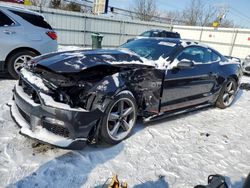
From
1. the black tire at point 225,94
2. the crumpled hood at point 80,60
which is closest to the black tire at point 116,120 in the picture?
the crumpled hood at point 80,60

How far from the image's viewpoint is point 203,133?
154 inches

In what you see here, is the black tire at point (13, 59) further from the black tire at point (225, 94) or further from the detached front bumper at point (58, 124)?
the black tire at point (225, 94)

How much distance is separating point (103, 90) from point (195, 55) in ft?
7.72

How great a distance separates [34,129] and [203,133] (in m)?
2.76

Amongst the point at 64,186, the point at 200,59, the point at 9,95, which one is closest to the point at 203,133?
the point at 200,59

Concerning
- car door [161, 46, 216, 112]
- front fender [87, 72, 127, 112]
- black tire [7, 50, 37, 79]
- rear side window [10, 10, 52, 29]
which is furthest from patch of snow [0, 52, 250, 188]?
rear side window [10, 10, 52, 29]

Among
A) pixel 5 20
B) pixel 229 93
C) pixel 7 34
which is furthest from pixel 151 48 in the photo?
pixel 5 20

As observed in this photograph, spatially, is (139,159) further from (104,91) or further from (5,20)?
(5,20)

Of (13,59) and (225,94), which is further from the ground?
(13,59)

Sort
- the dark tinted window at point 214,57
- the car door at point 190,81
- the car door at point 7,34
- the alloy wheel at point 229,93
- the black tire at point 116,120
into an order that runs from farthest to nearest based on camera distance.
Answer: the alloy wheel at point 229,93 → the car door at point 7,34 → the dark tinted window at point 214,57 → the car door at point 190,81 → the black tire at point 116,120

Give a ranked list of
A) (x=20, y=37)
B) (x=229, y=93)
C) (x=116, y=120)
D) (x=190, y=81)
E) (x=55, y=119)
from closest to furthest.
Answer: (x=55, y=119), (x=116, y=120), (x=190, y=81), (x=20, y=37), (x=229, y=93)

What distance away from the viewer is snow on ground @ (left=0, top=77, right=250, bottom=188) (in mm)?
2430

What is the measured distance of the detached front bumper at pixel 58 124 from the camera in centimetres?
250

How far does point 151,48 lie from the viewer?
4039mm
